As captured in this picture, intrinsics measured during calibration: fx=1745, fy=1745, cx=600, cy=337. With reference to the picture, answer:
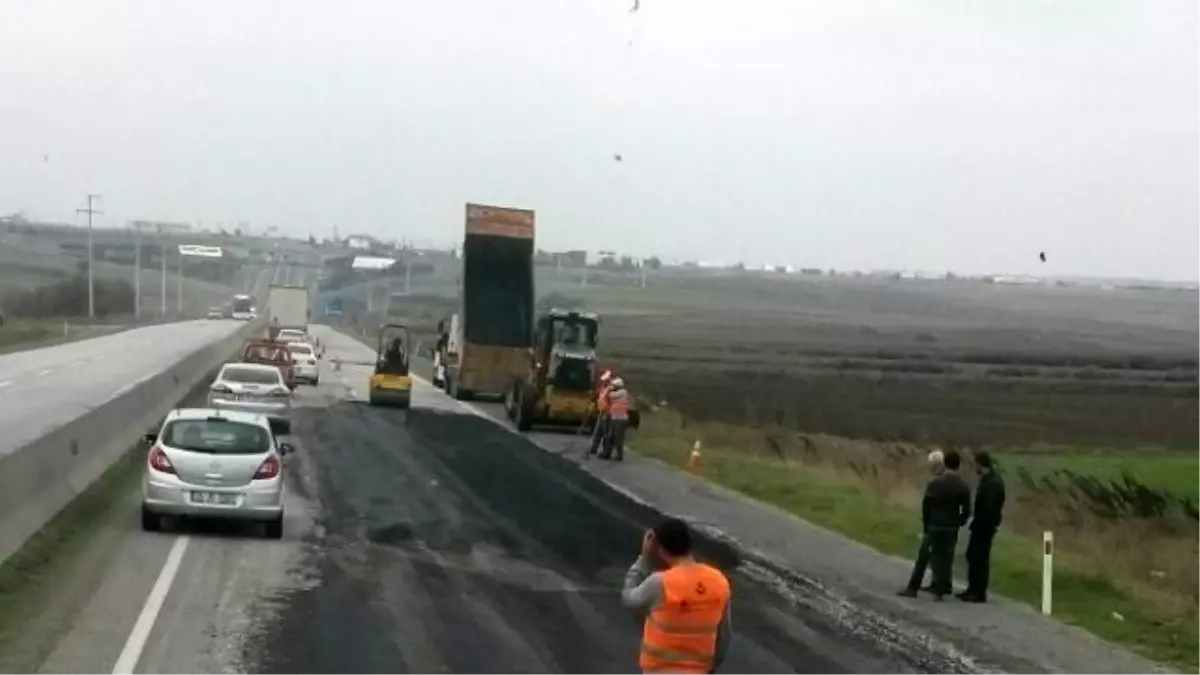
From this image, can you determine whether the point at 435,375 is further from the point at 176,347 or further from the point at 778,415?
the point at 176,347

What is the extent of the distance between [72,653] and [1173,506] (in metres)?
23.9

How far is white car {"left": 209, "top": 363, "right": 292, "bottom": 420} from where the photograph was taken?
3656 centimetres

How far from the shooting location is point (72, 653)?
12.1 metres

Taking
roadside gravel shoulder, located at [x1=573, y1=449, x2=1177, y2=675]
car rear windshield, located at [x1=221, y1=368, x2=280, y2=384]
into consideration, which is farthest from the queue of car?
car rear windshield, located at [x1=221, y1=368, x2=280, y2=384]

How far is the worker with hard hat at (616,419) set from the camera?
35.6m

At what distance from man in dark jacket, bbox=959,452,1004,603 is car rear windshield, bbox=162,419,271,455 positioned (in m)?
8.26

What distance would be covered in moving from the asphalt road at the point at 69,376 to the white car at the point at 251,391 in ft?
6.21

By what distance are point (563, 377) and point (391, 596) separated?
27365mm

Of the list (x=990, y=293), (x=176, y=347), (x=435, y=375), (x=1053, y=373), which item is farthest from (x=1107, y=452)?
(x=990, y=293)

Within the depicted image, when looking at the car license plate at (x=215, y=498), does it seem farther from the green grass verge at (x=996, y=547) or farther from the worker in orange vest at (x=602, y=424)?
the worker in orange vest at (x=602, y=424)

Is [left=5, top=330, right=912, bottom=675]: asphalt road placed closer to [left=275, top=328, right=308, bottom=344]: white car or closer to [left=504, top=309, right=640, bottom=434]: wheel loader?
[left=504, top=309, right=640, bottom=434]: wheel loader

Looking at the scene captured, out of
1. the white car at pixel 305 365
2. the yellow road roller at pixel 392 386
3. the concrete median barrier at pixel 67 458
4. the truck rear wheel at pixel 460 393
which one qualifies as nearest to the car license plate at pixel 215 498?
the concrete median barrier at pixel 67 458

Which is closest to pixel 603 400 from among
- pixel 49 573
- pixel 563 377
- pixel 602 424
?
pixel 602 424

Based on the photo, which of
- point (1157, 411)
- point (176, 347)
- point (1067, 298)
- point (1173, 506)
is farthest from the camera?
point (1067, 298)
